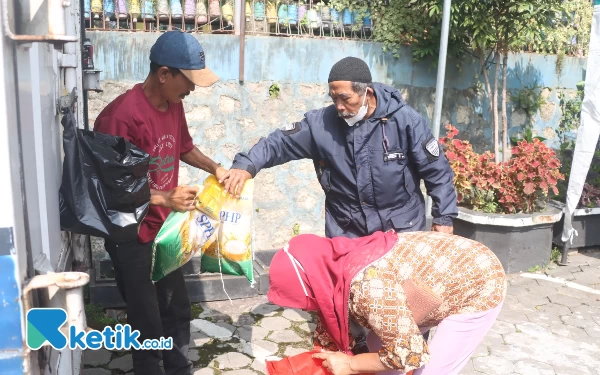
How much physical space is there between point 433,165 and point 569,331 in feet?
7.14

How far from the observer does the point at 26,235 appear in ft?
5.42

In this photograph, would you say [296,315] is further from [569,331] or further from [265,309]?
[569,331]

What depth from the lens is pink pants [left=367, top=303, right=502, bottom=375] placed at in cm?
250

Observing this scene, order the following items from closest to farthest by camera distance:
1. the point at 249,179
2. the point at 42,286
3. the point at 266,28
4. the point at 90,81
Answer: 1. the point at 42,286
2. the point at 249,179
3. the point at 90,81
4. the point at 266,28

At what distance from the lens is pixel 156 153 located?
3.09 metres

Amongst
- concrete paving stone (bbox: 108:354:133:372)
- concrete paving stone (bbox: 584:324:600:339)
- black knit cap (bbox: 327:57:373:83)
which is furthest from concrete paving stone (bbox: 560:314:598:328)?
concrete paving stone (bbox: 108:354:133:372)

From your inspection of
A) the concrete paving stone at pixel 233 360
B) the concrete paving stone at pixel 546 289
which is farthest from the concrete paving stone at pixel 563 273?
the concrete paving stone at pixel 233 360

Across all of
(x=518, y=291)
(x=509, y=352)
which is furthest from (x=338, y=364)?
(x=518, y=291)

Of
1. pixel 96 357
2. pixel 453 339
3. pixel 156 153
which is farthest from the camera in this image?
pixel 96 357

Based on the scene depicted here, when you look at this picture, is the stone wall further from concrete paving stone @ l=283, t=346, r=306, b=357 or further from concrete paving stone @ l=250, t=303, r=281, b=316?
concrete paving stone @ l=283, t=346, r=306, b=357

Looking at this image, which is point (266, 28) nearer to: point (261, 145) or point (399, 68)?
point (399, 68)

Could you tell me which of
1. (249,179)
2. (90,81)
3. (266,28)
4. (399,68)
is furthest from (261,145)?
(399,68)

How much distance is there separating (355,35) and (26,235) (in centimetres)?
524

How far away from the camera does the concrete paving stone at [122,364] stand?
3863 millimetres
